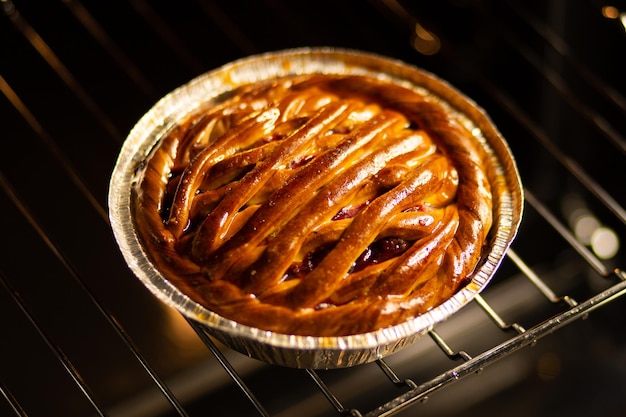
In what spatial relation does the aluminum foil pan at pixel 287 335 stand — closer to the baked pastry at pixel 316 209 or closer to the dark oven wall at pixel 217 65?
the baked pastry at pixel 316 209

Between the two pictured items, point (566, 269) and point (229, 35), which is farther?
point (229, 35)

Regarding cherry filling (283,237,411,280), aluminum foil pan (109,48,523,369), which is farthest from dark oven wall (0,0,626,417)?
cherry filling (283,237,411,280)

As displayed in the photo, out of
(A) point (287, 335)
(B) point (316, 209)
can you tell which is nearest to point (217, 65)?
(B) point (316, 209)

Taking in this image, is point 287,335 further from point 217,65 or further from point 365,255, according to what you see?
point 217,65

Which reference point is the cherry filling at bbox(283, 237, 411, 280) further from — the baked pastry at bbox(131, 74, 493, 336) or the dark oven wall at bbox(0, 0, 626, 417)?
the dark oven wall at bbox(0, 0, 626, 417)

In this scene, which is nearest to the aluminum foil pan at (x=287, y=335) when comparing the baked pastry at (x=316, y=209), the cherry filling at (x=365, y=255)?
the baked pastry at (x=316, y=209)

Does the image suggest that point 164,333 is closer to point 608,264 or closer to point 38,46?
point 38,46

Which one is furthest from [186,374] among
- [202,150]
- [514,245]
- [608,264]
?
[608,264]
